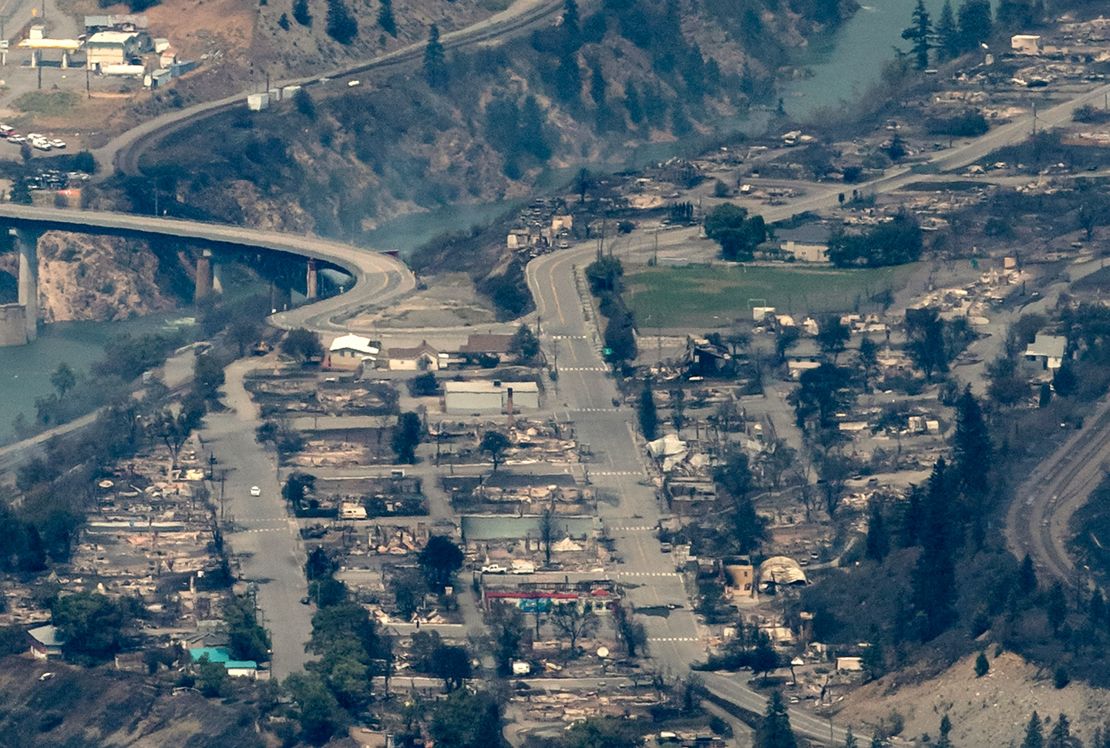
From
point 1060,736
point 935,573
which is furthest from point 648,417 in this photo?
point 1060,736

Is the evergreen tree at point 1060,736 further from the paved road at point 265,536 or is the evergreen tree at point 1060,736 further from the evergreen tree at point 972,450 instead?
the paved road at point 265,536

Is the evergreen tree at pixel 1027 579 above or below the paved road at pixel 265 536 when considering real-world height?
below

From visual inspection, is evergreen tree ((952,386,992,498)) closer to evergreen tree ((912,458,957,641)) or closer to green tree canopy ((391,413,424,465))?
evergreen tree ((912,458,957,641))

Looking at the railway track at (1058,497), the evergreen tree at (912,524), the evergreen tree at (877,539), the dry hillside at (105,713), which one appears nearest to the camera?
the dry hillside at (105,713)

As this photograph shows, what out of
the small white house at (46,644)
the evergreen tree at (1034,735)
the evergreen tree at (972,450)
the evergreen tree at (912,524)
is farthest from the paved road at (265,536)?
the evergreen tree at (1034,735)

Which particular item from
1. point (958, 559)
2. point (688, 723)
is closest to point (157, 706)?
point (688, 723)

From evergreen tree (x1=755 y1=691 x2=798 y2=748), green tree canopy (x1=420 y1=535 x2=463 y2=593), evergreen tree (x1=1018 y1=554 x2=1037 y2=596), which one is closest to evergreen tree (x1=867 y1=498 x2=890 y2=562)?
evergreen tree (x1=1018 y1=554 x2=1037 y2=596)

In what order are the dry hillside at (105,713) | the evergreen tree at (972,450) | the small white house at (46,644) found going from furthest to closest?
the evergreen tree at (972,450) → the small white house at (46,644) → the dry hillside at (105,713)

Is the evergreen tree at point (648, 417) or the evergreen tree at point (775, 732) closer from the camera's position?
the evergreen tree at point (775, 732)
